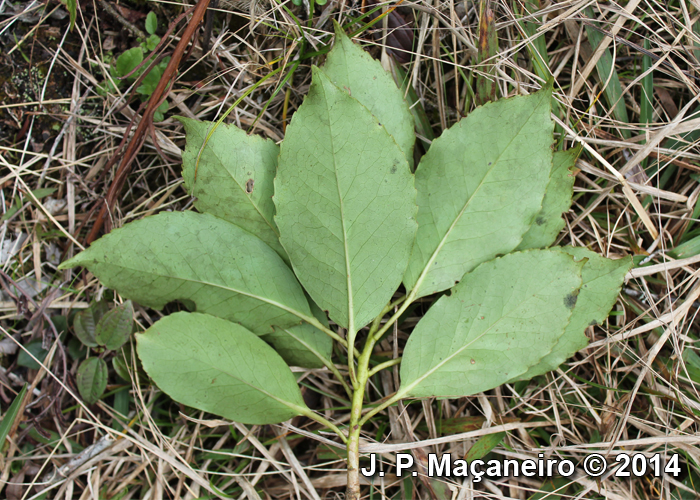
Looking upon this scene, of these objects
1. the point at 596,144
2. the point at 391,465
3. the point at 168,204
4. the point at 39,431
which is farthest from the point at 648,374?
the point at 39,431

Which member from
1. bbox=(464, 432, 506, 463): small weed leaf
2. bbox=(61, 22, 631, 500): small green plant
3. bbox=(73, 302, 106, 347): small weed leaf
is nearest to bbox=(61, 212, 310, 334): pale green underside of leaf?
bbox=(61, 22, 631, 500): small green plant

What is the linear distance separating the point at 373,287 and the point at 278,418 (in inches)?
17.7

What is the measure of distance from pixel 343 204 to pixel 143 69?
2.71ft

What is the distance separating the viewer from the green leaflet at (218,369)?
1198mm

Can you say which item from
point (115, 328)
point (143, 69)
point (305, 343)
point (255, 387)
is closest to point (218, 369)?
point (255, 387)

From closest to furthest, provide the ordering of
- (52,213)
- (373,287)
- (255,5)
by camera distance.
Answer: (373,287) < (255,5) < (52,213)

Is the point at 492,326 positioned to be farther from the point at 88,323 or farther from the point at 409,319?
the point at 88,323

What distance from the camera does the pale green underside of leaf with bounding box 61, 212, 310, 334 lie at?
121 cm

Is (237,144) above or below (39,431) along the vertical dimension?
above

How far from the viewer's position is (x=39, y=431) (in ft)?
4.72

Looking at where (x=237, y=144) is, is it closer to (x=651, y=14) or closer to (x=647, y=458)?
(x=651, y=14)

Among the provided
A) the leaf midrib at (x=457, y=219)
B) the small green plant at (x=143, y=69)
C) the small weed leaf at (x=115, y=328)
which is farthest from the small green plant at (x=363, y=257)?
the small green plant at (x=143, y=69)

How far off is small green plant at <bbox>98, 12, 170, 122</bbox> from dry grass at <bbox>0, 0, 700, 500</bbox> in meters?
0.04

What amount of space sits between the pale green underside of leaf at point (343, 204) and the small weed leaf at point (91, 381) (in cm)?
72
